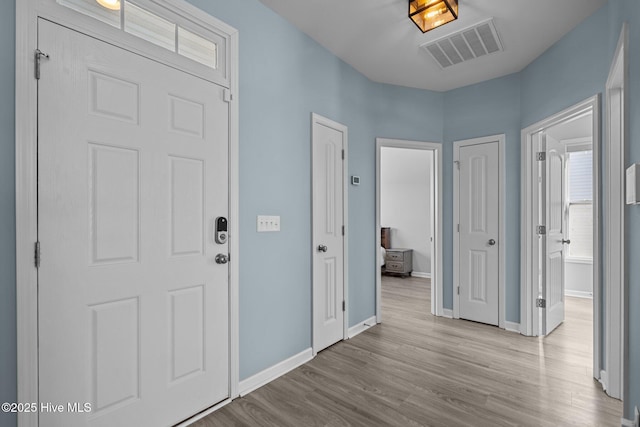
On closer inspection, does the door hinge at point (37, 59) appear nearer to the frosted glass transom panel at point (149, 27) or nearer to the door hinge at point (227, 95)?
the frosted glass transom panel at point (149, 27)

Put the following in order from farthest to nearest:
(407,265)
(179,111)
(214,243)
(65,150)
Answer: (407,265) < (214,243) < (179,111) < (65,150)

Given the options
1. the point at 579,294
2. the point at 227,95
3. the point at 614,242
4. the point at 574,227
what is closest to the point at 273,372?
the point at 227,95

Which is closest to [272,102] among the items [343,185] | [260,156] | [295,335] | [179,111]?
[260,156]

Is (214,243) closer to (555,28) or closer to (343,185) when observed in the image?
(343,185)

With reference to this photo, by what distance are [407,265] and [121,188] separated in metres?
5.68

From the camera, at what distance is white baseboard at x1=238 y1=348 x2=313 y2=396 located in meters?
2.21

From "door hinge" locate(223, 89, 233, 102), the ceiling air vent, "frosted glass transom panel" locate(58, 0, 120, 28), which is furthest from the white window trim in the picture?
"frosted glass transom panel" locate(58, 0, 120, 28)

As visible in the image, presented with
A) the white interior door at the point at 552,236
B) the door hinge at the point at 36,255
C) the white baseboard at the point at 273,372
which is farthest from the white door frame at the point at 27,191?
the white interior door at the point at 552,236

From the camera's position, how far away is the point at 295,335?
264 cm

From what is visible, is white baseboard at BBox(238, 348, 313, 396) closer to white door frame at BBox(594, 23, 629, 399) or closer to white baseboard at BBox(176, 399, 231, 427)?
white baseboard at BBox(176, 399, 231, 427)

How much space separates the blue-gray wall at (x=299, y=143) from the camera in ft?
4.89

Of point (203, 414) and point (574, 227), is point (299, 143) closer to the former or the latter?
point (203, 414)

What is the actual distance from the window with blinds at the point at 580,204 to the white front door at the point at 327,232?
4063mm

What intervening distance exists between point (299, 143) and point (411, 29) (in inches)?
53.4
